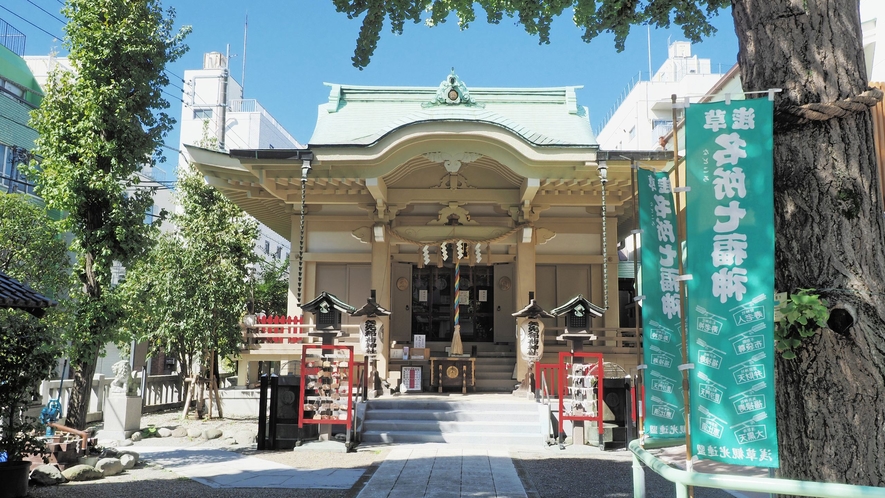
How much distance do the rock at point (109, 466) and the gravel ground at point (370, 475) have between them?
0.11 metres

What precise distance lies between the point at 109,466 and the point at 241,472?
1.64 meters

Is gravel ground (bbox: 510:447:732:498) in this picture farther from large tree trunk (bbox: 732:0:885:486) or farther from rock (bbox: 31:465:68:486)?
rock (bbox: 31:465:68:486)

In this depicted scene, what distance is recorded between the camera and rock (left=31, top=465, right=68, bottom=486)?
7629 millimetres

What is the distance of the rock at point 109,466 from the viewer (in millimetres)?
8266

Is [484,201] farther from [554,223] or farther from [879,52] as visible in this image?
[879,52]

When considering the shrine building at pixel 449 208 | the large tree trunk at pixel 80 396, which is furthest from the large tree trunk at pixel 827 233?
the shrine building at pixel 449 208

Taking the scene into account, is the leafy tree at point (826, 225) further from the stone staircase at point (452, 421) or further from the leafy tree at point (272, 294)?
the leafy tree at point (272, 294)

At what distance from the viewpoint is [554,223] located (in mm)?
15672

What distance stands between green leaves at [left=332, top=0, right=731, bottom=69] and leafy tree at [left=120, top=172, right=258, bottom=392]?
29.4 feet

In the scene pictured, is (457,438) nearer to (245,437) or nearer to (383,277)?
(245,437)

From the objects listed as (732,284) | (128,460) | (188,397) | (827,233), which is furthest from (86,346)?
(827,233)

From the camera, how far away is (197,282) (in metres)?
15.0

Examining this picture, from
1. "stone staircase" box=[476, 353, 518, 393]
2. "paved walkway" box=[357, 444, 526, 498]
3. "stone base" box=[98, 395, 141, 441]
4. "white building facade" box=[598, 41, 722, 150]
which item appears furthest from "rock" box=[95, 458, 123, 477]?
"white building facade" box=[598, 41, 722, 150]

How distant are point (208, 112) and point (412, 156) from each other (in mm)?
30273
